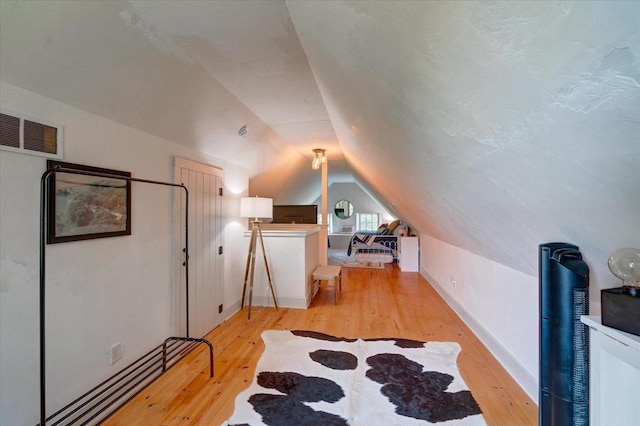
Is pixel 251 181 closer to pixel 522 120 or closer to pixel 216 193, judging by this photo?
pixel 216 193

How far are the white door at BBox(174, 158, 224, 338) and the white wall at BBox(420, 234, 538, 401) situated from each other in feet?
9.88

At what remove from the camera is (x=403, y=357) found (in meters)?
2.63

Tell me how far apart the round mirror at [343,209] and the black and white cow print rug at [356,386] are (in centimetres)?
864

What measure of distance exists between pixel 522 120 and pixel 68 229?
2397 millimetres

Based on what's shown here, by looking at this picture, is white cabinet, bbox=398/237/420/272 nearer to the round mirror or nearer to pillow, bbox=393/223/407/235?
pillow, bbox=393/223/407/235

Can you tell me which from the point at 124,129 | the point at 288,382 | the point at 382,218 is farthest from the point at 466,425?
the point at 382,218

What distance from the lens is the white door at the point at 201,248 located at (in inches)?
110

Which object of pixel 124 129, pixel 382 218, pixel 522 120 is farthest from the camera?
pixel 382 218

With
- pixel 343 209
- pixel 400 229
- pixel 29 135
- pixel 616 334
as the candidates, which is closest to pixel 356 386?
pixel 616 334

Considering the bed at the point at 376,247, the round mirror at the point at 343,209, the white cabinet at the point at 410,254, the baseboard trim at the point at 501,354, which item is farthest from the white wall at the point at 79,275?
the round mirror at the point at 343,209

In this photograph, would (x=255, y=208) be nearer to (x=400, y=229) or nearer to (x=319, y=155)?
(x=319, y=155)

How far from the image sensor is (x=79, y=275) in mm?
1810

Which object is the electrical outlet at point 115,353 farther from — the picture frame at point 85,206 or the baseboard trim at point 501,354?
the baseboard trim at point 501,354

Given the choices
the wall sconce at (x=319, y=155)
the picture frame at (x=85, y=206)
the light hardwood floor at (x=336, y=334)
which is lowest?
the light hardwood floor at (x=336, y=334)
